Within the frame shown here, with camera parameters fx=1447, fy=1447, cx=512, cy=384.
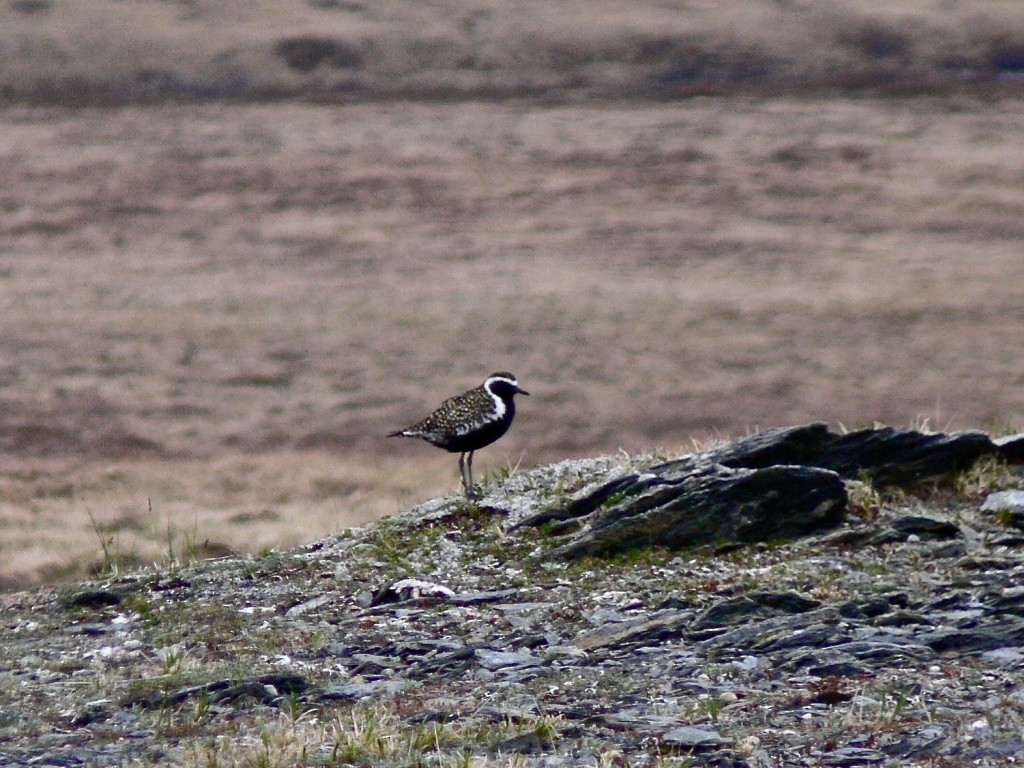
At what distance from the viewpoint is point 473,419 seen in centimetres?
1307

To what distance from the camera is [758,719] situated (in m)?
7.54

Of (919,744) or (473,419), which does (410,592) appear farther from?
(919,744)

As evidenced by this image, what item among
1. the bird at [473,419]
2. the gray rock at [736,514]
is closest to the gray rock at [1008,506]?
the gray rock at [736,514]

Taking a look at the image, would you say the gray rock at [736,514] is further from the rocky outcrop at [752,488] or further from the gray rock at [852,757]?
the gray rock at [852,757]

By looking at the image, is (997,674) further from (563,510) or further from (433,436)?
(433,436)

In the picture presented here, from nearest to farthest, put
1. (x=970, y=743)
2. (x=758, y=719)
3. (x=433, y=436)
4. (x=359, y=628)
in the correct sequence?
(x=970, y=743) < (x=758, y=719) < (x=359, y=628) < (x=433, y=436)

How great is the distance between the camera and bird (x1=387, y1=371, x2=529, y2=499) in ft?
42.9

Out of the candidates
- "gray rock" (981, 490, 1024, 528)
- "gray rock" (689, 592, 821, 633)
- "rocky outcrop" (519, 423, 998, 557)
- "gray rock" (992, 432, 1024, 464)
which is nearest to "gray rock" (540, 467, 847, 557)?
"rocky outcrop" (519, 423, 998, 557)

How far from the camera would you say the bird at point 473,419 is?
13078mm

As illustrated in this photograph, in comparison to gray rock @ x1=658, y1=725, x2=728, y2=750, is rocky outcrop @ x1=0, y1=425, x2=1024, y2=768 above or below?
below

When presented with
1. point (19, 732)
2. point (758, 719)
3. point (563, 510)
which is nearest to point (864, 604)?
point (758, 719)

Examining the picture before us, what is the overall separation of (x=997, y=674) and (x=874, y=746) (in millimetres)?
1382

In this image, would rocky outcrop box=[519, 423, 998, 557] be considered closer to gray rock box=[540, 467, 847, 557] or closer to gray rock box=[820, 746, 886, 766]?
gray rock box=[540, 467, 847, 557]

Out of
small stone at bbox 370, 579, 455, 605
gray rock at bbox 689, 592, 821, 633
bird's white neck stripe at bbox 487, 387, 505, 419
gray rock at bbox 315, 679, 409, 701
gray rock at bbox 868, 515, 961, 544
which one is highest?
bird's white neck stripe at bbox 487, 387, 505, 419
